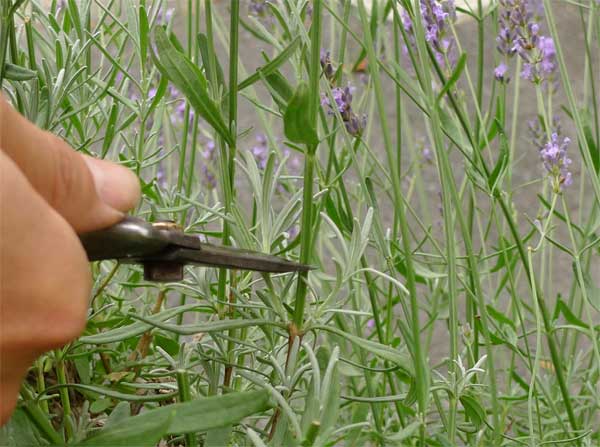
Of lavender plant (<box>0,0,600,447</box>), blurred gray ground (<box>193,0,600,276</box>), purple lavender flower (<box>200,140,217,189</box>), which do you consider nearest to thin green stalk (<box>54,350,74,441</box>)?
lavender plant (<box>0,0,600,447</box>)

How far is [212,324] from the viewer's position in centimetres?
51

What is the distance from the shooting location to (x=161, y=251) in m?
0.40

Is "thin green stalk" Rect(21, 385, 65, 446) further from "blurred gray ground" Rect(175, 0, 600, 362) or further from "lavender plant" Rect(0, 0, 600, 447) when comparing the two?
"blurred gray ground" Rect(175, 0, 600, 362)

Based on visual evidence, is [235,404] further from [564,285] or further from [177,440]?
[564,285]

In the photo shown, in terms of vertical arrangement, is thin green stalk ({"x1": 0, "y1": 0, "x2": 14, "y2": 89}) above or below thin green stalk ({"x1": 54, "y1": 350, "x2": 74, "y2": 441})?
above

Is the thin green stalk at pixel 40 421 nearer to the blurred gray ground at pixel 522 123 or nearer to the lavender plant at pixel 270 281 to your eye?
the lavender plant at pixel 270 281

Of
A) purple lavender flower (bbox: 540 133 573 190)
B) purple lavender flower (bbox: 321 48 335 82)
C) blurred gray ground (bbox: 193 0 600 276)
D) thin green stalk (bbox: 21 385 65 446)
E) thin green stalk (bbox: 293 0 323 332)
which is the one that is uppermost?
blurred gray ground (bbox: 193 0 600 276)

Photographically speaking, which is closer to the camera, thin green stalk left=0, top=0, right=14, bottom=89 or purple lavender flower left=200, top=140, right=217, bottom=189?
thin green stalk left=0, top=0, right=14, bottom=89

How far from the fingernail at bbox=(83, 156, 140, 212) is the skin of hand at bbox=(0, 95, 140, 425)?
0.10 feet

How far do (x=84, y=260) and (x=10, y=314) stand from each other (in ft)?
0.10

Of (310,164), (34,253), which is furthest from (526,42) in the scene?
(34,253)

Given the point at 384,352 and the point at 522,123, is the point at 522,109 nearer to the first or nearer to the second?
the point at 522,123

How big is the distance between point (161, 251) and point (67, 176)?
82 mm

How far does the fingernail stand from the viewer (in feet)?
1.20
